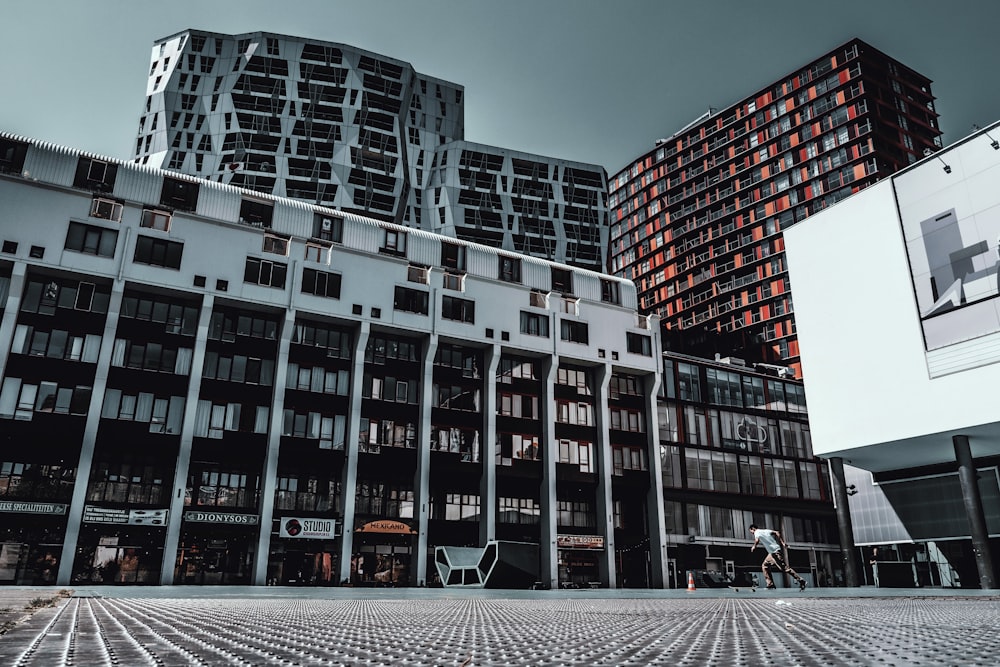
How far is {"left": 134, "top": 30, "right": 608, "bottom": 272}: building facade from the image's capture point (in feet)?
289

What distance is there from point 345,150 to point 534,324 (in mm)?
42975

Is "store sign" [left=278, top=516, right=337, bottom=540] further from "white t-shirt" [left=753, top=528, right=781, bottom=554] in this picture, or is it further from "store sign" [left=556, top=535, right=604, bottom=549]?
"white t-shirt" [left=753, top=528, right=781, bottom=554]

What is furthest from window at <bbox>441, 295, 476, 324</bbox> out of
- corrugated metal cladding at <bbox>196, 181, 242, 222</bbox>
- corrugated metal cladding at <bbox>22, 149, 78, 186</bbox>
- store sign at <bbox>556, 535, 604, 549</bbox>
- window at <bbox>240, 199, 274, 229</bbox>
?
corrugated metal cladding at <bbox>22, 149, 78, 186</bbox>

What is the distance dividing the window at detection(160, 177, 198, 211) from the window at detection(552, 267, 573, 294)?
1170 inches

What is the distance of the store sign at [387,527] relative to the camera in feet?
164

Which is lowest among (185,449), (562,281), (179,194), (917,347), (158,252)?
(185,449)

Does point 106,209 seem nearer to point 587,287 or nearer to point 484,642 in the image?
point 587,287

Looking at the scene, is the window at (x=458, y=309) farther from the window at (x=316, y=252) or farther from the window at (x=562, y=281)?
the window at (x=316, y=252)

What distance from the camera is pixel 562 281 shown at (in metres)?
64.6

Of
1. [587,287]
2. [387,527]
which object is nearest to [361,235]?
[587,287]

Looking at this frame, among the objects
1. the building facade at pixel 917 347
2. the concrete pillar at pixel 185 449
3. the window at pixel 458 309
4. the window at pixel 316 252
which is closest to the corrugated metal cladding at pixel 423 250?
the window at pixel 458 309

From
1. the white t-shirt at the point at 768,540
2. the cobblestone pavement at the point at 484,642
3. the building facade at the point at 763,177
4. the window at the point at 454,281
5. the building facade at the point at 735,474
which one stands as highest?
the building facade at the point at 763,177

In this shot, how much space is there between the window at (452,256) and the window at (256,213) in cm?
1395

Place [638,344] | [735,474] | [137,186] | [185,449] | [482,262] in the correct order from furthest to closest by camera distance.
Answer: [735,474], [638,344], [482,262], [137,186], [185,449]
